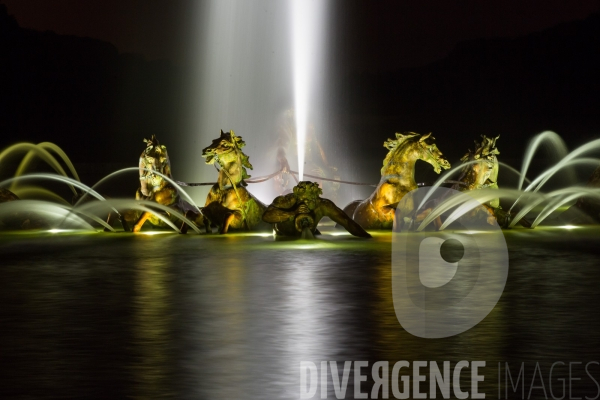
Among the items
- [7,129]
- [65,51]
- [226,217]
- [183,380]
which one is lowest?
[183,380]

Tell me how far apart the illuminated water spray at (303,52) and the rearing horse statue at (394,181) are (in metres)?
7.61

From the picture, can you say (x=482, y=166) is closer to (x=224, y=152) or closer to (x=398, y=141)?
(x=398, y=141)

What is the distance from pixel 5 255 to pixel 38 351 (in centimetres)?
816

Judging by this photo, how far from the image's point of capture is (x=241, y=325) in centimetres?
891

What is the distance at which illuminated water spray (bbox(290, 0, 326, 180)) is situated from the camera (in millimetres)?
28781

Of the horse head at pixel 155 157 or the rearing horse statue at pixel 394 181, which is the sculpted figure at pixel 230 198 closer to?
the horse head at pixel 155 157

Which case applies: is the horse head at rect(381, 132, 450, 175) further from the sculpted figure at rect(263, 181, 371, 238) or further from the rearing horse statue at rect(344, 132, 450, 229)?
the sculpted figure at rect(263, 181, 371, 238)

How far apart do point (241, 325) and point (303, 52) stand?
830 inches

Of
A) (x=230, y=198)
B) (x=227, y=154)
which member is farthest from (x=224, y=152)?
(x=230, y=198)

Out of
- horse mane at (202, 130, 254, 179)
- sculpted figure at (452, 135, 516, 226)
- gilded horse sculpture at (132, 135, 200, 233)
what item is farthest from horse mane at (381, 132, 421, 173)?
gilded horse sculpture at (132, 135, 200, 233)

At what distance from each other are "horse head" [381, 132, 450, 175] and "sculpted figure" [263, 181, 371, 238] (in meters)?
2.57

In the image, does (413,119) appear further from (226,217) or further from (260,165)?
(226,217)

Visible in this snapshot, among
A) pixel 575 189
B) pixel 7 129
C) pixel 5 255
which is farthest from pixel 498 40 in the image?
pixel 5 255

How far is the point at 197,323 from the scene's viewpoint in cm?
902
